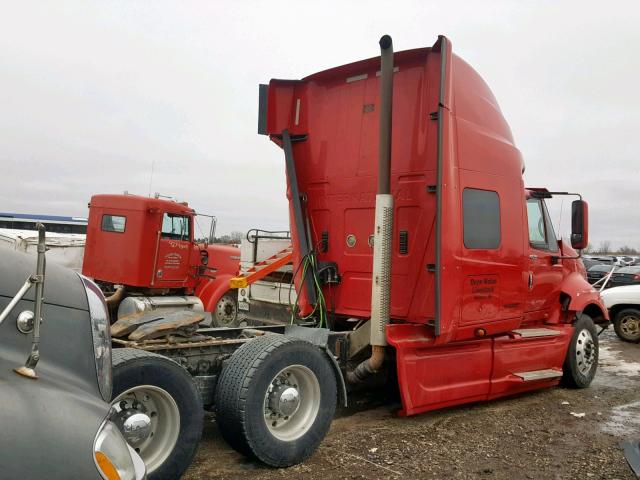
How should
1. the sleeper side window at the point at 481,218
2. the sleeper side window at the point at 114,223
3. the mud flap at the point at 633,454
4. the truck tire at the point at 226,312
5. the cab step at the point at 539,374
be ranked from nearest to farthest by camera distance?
the mud flap at the point at 633,454, the sleeper side window at the point at 481,218, the cab step at the point at 539,374, the sleeper side window at the point at 114,223, the truck tire at the point at 226,312

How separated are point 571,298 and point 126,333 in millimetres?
5522

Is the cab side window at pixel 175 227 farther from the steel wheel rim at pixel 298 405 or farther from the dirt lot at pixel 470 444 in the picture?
the steel wheel rim at pixel 298 405

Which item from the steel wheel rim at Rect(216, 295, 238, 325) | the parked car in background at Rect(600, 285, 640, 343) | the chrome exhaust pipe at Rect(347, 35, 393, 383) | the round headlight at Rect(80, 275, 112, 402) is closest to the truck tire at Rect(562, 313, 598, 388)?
the chrome exhaust pipe at Rect(347, 35, 393, 383)

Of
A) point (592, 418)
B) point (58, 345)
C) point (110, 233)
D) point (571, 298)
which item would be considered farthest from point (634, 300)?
point (58, 345)

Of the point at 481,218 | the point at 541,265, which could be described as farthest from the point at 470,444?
the point at 541,265

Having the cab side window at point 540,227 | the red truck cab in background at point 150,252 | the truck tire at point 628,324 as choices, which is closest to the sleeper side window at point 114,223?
the red truck cab in background at point 150,252

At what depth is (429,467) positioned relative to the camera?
14.1 feet

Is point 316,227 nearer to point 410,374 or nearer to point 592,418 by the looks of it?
point 410,374

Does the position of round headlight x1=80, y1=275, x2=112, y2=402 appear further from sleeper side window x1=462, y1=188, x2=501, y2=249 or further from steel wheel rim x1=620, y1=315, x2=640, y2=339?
steel wheel rim x1=620, y1=315, x2=640, y2=339

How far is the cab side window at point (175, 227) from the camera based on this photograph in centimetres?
1095

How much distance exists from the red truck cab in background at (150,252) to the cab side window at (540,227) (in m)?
6.66

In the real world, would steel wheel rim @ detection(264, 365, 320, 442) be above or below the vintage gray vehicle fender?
below

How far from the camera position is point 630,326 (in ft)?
38.0

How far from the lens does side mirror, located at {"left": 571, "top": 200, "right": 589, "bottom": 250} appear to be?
→ 6551 millimetres
